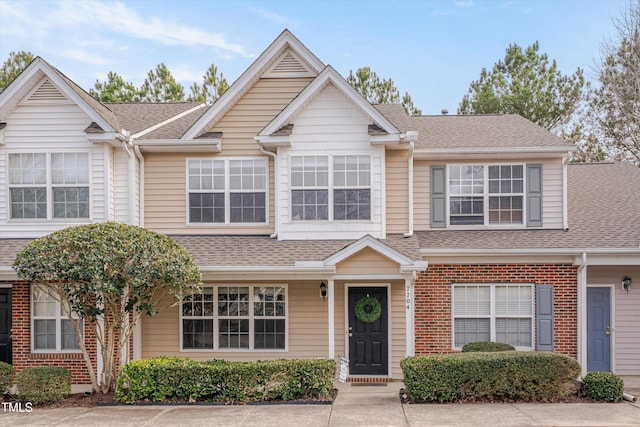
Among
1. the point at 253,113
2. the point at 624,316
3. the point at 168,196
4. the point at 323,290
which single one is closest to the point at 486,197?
the point at 624,316

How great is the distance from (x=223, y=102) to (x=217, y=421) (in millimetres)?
7266

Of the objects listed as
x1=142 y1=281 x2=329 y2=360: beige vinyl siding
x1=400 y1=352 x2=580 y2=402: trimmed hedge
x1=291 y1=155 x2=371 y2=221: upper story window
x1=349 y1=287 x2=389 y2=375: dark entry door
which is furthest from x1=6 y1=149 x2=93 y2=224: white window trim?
x1=400 y1=352 x2=580 y2=402: trimmed hedge

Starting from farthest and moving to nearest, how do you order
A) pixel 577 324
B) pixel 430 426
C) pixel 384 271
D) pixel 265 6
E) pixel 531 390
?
pixel 265 6
pixel 577 324
pixel 384 271
pixel 531 390
pixel 430 426

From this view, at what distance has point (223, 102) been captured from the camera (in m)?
13.6

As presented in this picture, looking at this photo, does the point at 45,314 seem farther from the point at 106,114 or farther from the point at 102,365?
the point at 106,114

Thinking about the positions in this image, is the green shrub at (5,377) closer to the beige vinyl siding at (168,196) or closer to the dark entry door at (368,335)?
the beige vinyl siding at (168,196)

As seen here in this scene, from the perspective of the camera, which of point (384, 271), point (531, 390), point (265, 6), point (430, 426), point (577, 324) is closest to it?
point (430, 426)

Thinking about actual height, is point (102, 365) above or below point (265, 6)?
below

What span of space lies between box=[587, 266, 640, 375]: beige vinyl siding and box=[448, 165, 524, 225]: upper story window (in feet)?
7.50

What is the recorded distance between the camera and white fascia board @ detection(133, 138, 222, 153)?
1345cm

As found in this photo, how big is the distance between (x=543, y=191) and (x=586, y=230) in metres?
1.31

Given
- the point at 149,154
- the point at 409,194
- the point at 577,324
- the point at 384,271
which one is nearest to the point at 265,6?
the point at 149,154

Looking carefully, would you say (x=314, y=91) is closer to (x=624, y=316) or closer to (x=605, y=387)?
(x=605, y=387)

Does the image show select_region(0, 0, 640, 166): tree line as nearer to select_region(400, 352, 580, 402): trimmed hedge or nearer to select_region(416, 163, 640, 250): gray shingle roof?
select_region(416, 163, 640, 250): gray shingle roof
